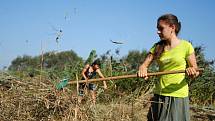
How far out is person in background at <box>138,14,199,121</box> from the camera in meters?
3.49

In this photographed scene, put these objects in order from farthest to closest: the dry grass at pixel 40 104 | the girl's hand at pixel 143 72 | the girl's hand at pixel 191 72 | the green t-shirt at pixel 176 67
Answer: the dry grass at pixel 40 104, the girl's hand at pixel 143 72, the green t-shirt at pixel 176 67, the girl's hand at pixel 191 72

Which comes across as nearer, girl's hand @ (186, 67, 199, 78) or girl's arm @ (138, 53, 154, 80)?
girl's hand @ (186, 67, 199, 78)

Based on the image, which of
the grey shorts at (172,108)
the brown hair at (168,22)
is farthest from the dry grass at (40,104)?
the brown hair at (168,22)

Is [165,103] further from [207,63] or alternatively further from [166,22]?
[207,63]

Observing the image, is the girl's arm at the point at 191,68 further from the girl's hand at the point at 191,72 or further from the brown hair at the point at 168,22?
the brown hair at the point at 168,22

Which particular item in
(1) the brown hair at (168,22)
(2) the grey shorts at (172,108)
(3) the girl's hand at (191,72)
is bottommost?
(2) the grey shorts at (172,108)

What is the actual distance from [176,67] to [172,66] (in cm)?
4

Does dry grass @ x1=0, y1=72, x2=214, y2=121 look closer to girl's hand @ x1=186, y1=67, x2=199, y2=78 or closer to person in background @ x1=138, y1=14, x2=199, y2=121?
person in background @ x1=138, y1=14, x2=199, y2=121

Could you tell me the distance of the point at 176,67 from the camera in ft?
11.5

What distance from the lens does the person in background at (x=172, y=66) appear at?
137 inches

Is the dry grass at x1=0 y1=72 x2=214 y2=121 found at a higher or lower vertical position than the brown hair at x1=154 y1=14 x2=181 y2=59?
lower

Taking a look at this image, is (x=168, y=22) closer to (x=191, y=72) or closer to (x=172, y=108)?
(x=191, y=72)

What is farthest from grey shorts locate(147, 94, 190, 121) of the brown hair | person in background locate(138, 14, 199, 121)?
the brown hair

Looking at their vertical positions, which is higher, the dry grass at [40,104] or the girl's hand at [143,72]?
the girl's hand at [143,72]
